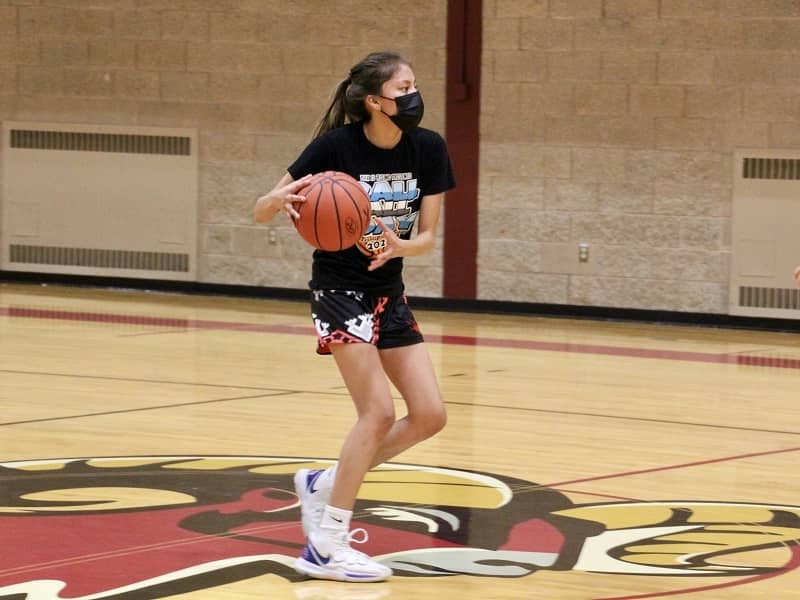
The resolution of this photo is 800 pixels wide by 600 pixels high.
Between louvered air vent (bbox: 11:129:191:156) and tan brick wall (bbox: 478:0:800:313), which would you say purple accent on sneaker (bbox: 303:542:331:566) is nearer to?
tan brick wall (bbox: 478:0:800:313)

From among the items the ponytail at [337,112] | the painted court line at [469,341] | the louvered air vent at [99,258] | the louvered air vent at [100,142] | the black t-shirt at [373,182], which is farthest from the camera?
the louvered air vent at [99,258]

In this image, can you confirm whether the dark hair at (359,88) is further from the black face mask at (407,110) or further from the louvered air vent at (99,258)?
the louvered air vent at (99,258)

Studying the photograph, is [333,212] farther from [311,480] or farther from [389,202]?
[311,480]

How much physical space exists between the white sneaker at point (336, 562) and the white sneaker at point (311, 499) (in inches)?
4.8

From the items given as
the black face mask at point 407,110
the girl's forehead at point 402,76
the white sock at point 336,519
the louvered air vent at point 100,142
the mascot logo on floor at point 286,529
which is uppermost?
the louvered air vent at point 100,142

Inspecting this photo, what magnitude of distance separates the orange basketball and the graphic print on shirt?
9 cm

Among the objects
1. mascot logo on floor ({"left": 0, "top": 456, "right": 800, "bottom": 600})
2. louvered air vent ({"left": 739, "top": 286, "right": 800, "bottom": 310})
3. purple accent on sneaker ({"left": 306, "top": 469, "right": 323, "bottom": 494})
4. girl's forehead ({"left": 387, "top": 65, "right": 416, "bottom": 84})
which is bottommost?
mascot logo on floor ({"left": 0, "top": 456, "right": 800, "bottom": 600})

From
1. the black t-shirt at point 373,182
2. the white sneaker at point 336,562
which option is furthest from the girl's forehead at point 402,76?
the white sneaker at point 336,562

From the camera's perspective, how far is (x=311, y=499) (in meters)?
4.77

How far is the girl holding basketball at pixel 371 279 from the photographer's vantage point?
15.0 feet

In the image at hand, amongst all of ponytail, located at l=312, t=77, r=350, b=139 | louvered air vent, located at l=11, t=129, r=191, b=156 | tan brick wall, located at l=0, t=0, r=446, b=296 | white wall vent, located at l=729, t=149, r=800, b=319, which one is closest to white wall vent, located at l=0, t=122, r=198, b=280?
louvered air vent, located at l=11, t=129, r=191, b=156

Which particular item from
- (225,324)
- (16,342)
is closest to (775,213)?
(225,324)

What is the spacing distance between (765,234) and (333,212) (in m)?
8.17

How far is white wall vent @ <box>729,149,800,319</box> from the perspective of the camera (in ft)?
39.3
